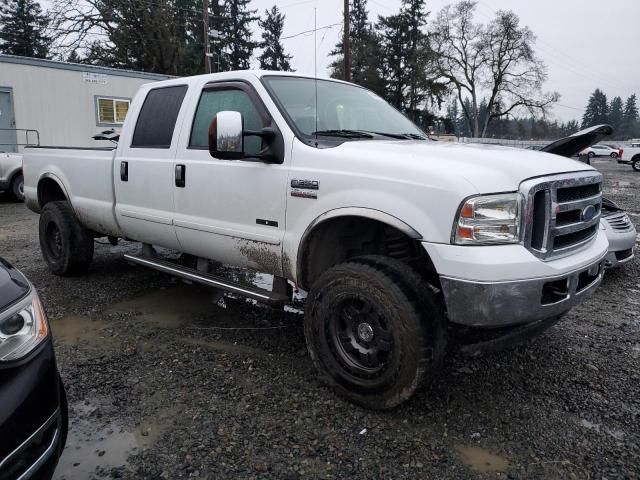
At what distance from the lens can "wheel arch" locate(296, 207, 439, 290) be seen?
3.00 meters

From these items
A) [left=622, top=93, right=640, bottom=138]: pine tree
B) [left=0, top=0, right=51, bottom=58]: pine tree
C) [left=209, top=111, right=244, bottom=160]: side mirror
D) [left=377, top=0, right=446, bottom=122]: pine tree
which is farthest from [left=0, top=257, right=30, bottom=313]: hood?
[left=622, top=93, right=640, bottom=138]: pine tree

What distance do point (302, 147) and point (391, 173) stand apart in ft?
2.34

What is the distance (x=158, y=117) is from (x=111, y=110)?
44.2 feet

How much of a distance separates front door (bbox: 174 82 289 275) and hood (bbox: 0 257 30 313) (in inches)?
65.3

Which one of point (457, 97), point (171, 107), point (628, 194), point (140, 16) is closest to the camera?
point (171, 107)

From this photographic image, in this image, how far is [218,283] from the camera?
3.82 m

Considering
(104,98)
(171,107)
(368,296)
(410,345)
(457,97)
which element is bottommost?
(410,345)

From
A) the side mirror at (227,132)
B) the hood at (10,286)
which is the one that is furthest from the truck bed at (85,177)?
the hood at (10,286)

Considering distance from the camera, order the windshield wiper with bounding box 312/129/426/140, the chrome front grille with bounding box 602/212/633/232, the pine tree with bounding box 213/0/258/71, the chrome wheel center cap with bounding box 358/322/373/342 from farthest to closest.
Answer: the pine tree with bounding box 213/0/258/71
the chrome front grille with bounding box 602/212/633/232
the windshield wiper with bounding box 312/129/426/140
the chrome wheel center cap with bounding box 358/322/373/342

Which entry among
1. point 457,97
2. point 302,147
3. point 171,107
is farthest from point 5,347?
point 457,97

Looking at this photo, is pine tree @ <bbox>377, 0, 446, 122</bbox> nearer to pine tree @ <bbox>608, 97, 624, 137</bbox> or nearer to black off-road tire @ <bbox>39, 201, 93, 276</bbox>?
black off-road tire @ <bbox>39, 201, 93, 276</bbox>

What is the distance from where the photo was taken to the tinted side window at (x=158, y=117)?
14.0ft

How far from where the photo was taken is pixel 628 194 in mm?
14461

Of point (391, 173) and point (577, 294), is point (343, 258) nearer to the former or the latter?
point (391, 173)
